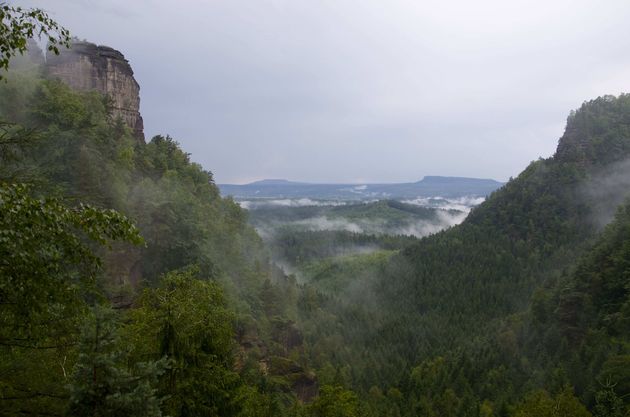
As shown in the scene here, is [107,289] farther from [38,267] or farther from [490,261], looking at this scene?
[490,261]

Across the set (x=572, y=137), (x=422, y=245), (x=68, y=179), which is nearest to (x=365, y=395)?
(x=68, y=179)

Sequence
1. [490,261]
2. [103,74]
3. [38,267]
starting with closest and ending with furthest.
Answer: [38,267] → [103,74] → [490,261]

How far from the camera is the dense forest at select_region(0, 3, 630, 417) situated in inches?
346

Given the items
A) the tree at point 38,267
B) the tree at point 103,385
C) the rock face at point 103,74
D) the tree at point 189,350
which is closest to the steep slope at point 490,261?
the rock face at point 103,74

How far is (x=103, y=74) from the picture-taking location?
2440 inches

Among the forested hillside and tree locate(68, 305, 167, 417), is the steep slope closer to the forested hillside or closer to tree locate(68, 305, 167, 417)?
the forested hillside

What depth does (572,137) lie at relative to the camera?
17050cm

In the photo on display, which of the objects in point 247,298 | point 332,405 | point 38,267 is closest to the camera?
point 38,267

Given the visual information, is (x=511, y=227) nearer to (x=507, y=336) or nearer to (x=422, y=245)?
(x=422, y=245)

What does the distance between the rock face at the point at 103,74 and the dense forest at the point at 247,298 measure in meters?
4.41

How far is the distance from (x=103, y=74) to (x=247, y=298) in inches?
1349

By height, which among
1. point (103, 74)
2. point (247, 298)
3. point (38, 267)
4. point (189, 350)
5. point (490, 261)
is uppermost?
point (103, 74)

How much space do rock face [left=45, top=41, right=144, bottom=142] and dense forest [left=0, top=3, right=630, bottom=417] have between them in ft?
14.5

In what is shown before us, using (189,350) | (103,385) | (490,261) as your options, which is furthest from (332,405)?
(490,261)
